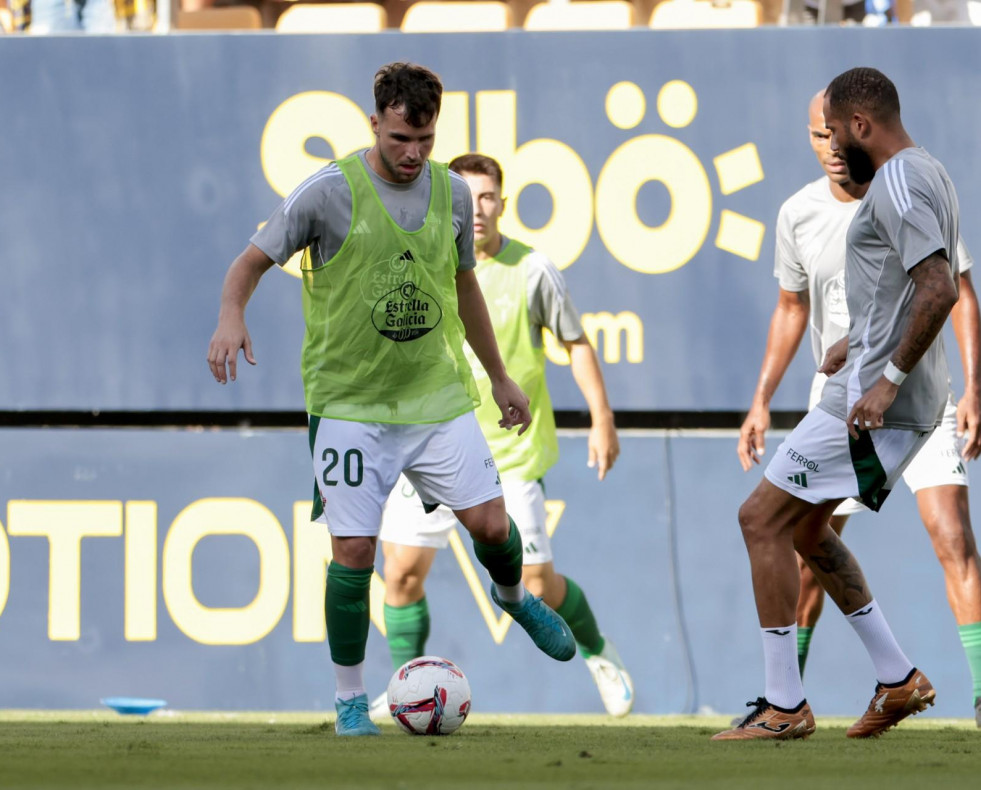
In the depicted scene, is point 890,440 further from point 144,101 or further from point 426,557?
point 144,101

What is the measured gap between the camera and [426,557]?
7133 mm

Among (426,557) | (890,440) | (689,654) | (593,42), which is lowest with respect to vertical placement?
(689,654)

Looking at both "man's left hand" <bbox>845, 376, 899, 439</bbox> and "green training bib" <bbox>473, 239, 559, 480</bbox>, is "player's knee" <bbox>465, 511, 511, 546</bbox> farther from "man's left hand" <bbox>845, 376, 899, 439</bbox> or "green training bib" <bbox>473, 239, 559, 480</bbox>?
"green training bib" <bbox>473, 239, 559, 480</bbox>

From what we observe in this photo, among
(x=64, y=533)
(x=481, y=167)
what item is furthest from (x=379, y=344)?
(x=64, y=533)

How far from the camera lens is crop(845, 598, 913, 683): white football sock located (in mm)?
5172

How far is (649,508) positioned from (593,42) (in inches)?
96.9

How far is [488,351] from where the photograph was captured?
559 centimetres

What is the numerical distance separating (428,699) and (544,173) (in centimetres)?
372

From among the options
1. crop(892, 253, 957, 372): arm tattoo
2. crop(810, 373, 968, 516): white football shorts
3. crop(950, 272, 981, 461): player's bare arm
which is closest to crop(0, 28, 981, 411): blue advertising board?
crop(810, 373, 968, 516): white football shorts

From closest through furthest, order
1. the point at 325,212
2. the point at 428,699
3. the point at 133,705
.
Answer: the point at 325,212 → the point at 428,699 → the point at 133,705

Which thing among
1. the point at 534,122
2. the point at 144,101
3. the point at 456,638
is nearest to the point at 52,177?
the point at 144,101

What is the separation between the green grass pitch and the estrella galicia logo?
133 centimetres

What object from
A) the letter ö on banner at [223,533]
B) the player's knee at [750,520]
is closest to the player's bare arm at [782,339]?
the player's knee at [750,520]

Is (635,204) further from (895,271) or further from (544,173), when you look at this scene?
(895,271)
